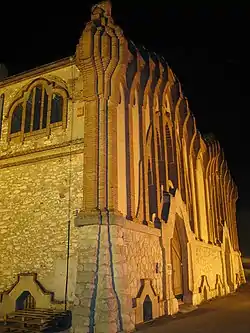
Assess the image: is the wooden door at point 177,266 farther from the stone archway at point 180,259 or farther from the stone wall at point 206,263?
the stone wall at point 206,263

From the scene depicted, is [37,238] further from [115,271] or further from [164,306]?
[164,306]

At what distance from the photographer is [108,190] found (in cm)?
1082

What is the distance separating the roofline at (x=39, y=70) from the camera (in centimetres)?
1361

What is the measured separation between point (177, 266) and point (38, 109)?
30.9 feet

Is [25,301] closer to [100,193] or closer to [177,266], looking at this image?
[100,193]

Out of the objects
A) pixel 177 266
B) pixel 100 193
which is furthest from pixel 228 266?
pixel 100 193

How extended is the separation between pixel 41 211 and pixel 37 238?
970 millimetres

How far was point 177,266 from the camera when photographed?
15883mm

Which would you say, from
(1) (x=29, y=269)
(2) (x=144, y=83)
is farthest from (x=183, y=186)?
(1) (x=29, y=269)

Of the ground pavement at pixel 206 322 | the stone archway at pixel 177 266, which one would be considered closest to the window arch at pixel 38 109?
the stone archway at pixel 177 266

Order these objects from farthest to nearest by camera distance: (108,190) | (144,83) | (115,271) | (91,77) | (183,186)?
(183,186), (144,83), (91,77), (108,190), (115,271)

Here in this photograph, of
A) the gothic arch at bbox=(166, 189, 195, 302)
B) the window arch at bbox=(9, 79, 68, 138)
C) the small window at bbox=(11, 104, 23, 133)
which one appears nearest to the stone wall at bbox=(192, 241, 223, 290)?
the gothic arch at bbox=(166, 189, 195, 302)

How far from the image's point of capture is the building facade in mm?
10219

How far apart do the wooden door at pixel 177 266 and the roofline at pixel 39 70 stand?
9.02 m
